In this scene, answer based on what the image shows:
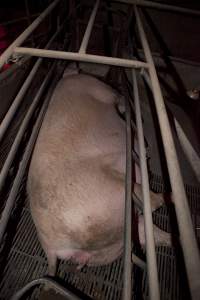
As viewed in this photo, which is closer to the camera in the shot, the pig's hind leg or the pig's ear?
the pig's hind leg

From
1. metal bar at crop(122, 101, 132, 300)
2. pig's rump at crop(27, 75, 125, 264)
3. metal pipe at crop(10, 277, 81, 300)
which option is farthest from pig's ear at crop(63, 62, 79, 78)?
metal pipe at crop(10, 277, 81, 300)

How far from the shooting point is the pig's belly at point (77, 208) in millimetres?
1316

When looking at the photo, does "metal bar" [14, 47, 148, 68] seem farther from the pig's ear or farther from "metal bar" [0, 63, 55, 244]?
the pig's ear

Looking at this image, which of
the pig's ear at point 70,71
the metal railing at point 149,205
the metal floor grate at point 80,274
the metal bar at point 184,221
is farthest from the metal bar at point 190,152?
the pig's ear at point 70,71

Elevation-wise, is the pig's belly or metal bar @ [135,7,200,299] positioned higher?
metal bar @ [135,7,200,299]

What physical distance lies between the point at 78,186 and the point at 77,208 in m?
0.11

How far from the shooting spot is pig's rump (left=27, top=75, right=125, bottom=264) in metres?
1.32

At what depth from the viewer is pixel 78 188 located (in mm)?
1352

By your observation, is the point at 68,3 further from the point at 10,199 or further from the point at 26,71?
the point at 10,199

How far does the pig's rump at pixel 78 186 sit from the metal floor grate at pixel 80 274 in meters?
0.27

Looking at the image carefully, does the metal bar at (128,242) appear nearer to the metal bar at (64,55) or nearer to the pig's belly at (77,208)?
the pig's belly at (77,208)

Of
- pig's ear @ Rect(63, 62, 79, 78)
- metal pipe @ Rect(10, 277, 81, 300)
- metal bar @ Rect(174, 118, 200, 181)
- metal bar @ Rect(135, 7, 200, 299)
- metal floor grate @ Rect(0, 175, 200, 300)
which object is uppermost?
pig's ear @ Rect(63, 62, 79, 78)

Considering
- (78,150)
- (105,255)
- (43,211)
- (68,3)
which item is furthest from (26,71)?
(105,255)

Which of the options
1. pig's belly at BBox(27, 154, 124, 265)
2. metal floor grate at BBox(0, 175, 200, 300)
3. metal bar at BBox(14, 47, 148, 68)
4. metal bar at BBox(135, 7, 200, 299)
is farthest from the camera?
metal floor grate at BBox(0, 175, 200, 300)
